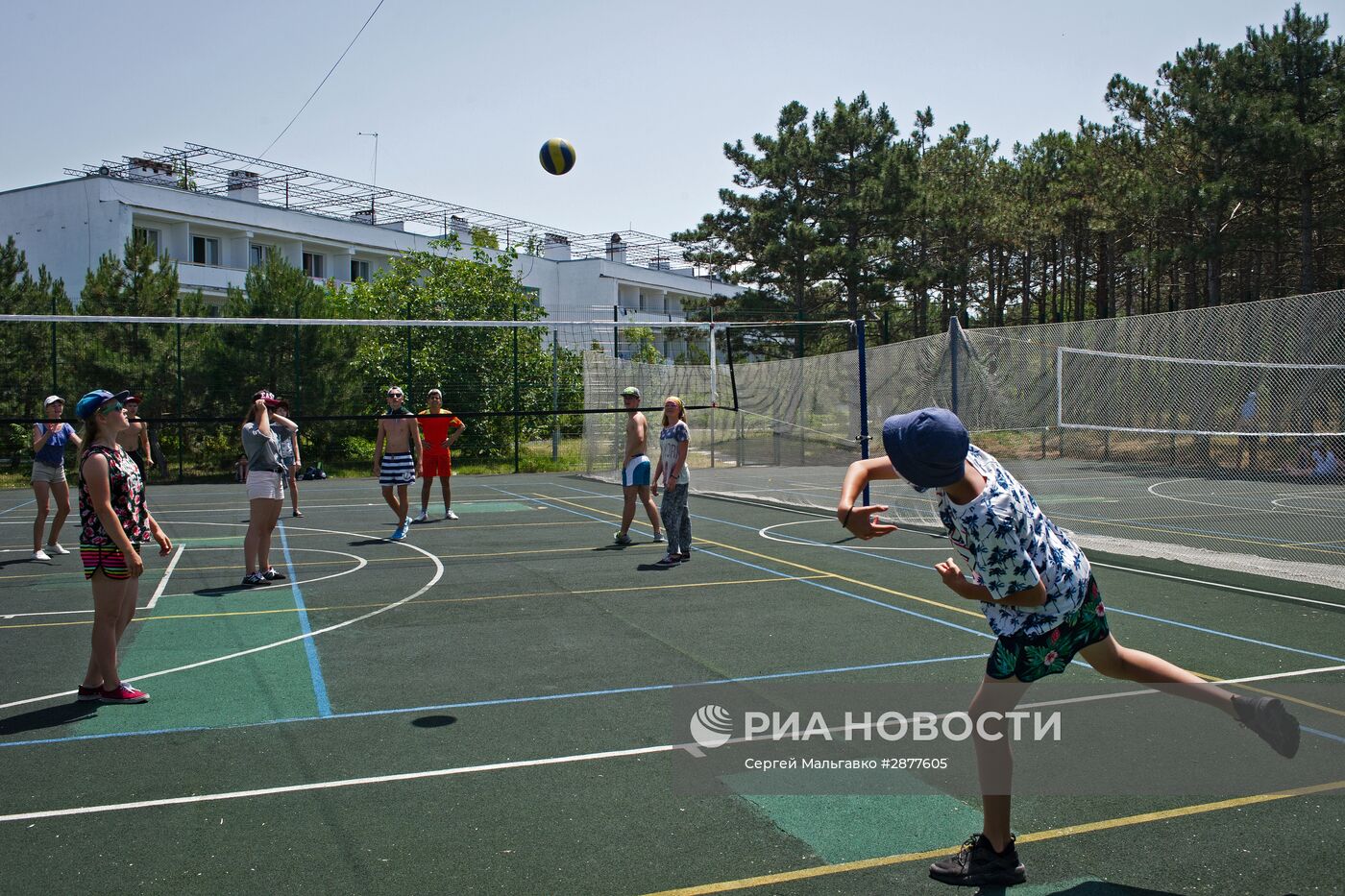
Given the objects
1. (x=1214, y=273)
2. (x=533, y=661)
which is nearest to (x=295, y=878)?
(x=533, y=661)

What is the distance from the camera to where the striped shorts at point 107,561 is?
5996 mm

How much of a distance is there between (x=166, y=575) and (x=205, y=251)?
36.3 meters

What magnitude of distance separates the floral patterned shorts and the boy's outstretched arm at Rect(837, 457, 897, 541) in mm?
565

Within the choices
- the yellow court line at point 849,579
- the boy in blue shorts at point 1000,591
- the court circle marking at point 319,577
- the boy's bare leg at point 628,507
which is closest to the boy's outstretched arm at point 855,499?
the boy in blue shorts at point 1000,591

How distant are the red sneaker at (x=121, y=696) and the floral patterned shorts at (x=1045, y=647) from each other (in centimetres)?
479

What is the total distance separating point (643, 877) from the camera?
3822 millimetres

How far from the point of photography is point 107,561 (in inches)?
237

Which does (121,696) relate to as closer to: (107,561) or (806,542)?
(107,561)

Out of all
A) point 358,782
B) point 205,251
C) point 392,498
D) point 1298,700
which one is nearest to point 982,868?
point 358,782

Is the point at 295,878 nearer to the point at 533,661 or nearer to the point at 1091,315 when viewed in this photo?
the point at 533,661

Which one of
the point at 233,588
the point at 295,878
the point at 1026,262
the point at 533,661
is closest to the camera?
the point at 295,878

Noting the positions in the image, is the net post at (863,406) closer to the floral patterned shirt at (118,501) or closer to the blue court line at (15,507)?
the floral patterned shirt at (118,501)

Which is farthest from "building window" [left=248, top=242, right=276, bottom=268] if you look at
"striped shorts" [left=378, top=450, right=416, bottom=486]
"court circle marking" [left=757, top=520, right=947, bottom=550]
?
"court circle marking" [left=757, top=520, right=947, bottom=550]

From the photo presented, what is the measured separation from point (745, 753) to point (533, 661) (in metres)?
2.27
